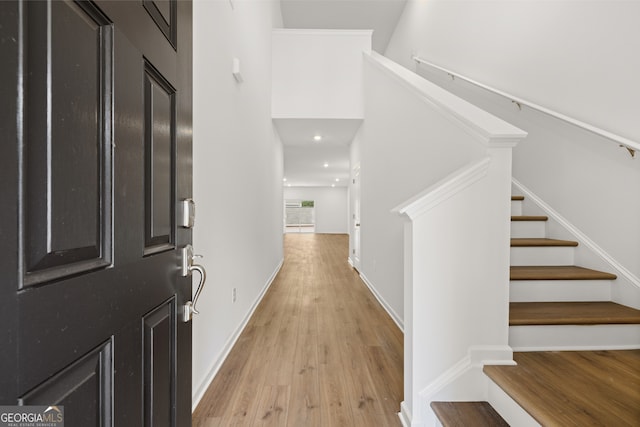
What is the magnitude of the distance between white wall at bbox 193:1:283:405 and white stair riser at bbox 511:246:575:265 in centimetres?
206

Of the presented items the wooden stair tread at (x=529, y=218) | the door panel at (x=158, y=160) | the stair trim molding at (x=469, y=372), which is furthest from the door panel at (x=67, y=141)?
the wooden stair tread at (x=529, y=218)

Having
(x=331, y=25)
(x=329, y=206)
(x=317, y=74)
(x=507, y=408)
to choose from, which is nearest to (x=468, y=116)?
(x=507, y=408)

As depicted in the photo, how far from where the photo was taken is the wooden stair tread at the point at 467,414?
1242 millimetres

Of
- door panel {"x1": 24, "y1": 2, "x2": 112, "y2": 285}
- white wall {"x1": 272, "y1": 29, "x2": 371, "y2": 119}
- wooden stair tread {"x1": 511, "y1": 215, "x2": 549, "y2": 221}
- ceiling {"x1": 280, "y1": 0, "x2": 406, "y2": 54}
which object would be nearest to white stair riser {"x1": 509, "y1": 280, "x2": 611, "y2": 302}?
wooden stair tread {"x1": 511, "y1": 215, "x2": 549, "y2": 221}

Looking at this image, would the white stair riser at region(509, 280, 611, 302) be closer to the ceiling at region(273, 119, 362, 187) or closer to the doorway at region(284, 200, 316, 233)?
the ceiling at region(273, 119, 362, 187)

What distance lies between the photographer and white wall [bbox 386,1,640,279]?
5.70 feet

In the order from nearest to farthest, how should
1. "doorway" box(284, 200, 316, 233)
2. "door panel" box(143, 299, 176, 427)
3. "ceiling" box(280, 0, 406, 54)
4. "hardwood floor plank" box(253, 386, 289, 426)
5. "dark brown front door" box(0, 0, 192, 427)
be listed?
"dark brown front door" box(0, 0, 192, 427) → "door panel" box(143, 299, 176, 427) → "hardwood floor plank" box(253, 386, 289, 426) → "ceiling" box(280, 0, 406, 54) → "doorway" box(284, 200, 316, 233)

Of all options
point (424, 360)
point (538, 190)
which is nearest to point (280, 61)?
Answer: point (538, 190)

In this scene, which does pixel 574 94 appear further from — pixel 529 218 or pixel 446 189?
pixel 446 189

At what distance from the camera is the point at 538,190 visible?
2494 mm

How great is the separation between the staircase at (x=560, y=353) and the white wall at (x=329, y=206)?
41.7 ft

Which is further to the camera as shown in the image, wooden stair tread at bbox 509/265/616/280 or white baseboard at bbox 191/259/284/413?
wooden stair tread at bbox 509/265/616/280

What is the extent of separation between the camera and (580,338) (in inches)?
61.3

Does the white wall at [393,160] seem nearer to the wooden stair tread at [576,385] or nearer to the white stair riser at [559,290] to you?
the white stair riser at [559,290]
